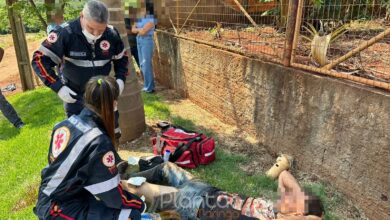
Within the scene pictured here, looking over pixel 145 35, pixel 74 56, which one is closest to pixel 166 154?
pixel 74 56

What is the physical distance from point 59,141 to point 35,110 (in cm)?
518

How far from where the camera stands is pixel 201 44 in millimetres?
5832

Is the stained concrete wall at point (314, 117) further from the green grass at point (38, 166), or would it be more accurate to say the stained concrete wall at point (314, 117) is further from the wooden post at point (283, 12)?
the wooden post at point (283, 12)

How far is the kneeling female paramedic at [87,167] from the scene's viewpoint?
7.00 feet

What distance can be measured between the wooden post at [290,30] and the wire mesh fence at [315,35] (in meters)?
0.01

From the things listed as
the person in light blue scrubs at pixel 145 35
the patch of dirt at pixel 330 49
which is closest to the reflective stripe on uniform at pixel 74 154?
the patch of dirt at pixel 330 49

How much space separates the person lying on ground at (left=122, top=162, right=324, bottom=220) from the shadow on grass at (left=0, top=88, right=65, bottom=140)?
11.6 ft

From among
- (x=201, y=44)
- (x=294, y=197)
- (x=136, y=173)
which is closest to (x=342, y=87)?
(x=294, y=197)

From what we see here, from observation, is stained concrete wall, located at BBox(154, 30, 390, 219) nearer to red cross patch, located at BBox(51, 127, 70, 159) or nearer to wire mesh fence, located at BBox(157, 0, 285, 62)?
wire mesh fence, located at BBox(157, 0, 285, 62)

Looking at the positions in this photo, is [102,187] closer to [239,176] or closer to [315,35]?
[239,176]

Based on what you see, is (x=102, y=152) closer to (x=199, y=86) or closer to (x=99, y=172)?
(x=99, y=172)

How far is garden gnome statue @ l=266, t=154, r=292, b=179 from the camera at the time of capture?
3.83 m

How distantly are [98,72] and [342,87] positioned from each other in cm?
234

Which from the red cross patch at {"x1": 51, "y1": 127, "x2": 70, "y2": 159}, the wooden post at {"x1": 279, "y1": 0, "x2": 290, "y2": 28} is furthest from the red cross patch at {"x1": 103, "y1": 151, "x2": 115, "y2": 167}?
the wooden post at {"x1": 279, "y1": 0, "x2": 290, "y2": 28}
